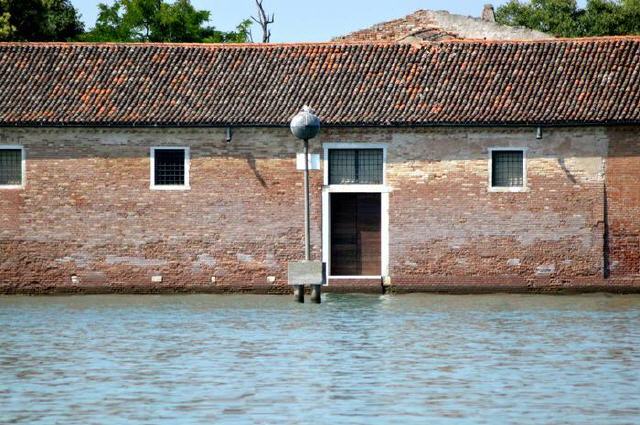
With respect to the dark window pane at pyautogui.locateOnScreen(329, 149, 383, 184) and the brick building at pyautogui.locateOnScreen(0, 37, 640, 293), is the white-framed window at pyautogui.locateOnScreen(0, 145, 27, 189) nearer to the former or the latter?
the brick building at pyautogui.locateOnScreen(0, 37, 640, 293)

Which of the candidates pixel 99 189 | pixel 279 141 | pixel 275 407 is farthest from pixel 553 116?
pixel 275 407

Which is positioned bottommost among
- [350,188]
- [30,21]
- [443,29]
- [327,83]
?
[350,188]

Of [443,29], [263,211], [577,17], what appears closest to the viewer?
[263,211]

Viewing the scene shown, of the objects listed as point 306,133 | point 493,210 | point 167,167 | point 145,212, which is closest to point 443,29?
point 493,210

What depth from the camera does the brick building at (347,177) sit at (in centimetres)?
3253

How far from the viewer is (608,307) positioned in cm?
2866

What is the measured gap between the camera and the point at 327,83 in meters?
34.1

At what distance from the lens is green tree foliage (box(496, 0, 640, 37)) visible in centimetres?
6812

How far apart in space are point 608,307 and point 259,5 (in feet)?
125

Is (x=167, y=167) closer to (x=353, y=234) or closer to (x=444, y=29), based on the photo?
(x=353, y=234)

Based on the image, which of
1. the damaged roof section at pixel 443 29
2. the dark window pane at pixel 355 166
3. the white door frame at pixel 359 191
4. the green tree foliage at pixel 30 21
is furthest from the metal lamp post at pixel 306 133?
the green tree foliage at pixel 30 21

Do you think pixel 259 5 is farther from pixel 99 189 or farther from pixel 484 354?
pixel 484 354

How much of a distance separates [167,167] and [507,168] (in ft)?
24.2

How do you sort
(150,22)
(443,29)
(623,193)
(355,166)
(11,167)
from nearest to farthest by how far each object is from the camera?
(623,193), (355,166), (11,167), (443,29), (150,22)
